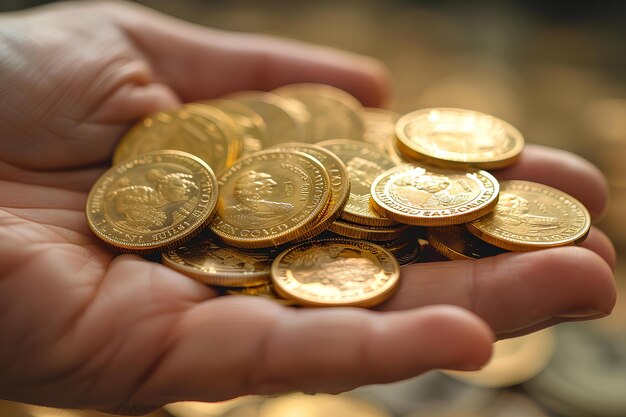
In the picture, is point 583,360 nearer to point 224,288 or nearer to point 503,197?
point 503,197

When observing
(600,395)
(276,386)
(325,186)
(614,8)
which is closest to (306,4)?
(614,8)

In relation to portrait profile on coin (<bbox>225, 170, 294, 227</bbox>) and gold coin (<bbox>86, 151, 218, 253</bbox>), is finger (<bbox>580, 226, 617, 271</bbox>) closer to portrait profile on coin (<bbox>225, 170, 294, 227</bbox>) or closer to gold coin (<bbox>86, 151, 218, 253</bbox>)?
portrait profile on coin (<bbox>225, 170, 294, 227</bbox>)

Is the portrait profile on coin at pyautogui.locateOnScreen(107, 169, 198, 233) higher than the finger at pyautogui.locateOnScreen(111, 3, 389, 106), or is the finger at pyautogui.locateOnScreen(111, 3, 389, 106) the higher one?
the finger at pyautogui.locateOnScreen(111, 3, 389, 106)

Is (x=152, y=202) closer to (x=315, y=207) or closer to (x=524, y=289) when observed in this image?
(x=315, y=207)

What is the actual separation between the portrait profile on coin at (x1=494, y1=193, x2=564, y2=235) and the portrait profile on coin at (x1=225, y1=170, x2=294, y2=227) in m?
0.59

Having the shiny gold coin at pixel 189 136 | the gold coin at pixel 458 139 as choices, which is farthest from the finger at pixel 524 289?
the shiny gold coin at pixel 189 136

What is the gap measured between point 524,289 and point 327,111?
1.25 m

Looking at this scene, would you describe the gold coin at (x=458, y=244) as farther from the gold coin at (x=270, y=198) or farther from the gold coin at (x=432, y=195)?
the gold coin at (x=270, y=198)

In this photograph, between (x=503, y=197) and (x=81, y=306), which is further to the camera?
(x=503, y=197)

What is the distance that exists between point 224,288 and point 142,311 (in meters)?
0.25

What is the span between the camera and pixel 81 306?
1.33 metres

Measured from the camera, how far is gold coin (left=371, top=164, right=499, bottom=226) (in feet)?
5.22

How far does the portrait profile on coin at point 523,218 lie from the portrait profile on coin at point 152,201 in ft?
2.84

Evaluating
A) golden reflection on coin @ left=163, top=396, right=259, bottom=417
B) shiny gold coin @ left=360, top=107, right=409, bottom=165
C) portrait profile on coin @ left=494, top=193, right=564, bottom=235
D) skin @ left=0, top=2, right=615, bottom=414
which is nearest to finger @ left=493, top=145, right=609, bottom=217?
skin @ left=0, top=2, right=615, bottom=414
